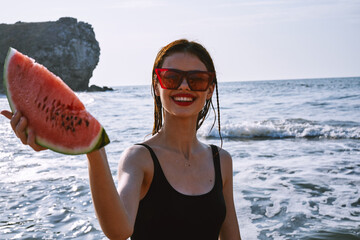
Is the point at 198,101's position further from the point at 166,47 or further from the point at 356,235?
the point at 356,235

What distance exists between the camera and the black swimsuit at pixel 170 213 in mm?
2523

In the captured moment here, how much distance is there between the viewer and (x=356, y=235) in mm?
4758

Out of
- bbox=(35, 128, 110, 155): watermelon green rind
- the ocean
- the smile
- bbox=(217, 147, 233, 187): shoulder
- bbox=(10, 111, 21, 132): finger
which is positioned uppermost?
bbox=(10, 111, 21, 132): finger

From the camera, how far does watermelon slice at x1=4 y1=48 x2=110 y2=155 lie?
1517 millimetres

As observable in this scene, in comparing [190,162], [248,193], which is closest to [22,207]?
[248,193]

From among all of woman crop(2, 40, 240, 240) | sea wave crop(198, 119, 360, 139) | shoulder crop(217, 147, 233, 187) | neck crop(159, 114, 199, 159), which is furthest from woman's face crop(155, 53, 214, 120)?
sea wave crop(198, 119, 360, 139)

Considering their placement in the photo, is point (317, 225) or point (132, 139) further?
point (132, 139)

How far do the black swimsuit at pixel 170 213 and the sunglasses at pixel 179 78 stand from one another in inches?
16.3

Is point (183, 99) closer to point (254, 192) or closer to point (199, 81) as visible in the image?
point (199, 81)

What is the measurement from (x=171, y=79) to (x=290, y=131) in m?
12.1

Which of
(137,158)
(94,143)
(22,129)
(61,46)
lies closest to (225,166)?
(137,158)

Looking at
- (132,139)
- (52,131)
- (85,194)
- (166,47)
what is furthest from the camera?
(132,139)

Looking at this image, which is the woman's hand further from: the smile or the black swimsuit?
the smile

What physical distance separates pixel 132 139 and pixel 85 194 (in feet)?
18.5
